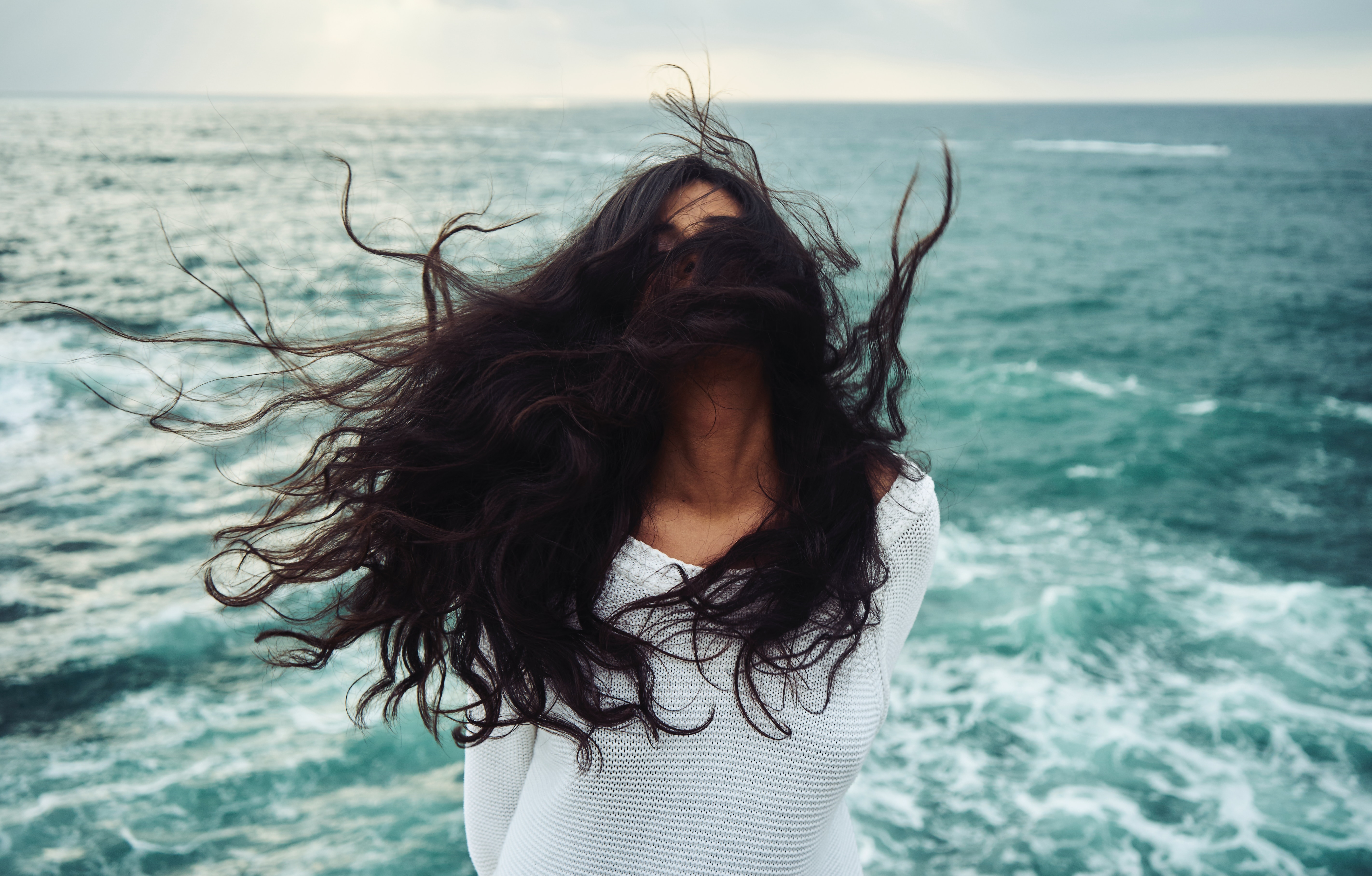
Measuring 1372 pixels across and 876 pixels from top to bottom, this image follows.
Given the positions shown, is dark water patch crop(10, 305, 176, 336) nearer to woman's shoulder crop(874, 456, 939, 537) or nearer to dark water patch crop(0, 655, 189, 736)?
dark water patch crop(0, 655, 189, 736)

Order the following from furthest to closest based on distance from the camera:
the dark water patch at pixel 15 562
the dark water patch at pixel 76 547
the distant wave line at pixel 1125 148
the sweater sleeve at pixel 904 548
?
1. the distant wave line at pixel 1125 148
2. the dark water patch at pixel 76 547
3. the dark water patch at pixel 15 562
4. the sweater sleeve at pixel 904 548

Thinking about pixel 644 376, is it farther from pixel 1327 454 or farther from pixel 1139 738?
pixel 1327 454

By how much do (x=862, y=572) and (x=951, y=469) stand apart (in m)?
8.93

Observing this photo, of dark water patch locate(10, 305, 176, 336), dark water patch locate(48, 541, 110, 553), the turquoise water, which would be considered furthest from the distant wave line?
dark water patch locate(48, 541, 110, 553)

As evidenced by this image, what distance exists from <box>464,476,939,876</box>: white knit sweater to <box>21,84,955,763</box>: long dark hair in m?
0.03

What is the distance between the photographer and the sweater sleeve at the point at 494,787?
65.4 inches

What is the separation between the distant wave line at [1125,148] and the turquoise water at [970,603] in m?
47.0

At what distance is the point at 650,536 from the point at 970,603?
6.54 meters

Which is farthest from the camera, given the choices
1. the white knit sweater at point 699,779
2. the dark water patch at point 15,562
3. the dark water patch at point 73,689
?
the dark water patch at point 15,562

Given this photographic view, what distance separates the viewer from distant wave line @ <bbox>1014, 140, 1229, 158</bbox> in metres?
60.8

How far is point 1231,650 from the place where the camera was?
6758 mm

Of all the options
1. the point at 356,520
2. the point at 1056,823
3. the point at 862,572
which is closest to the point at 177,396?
the point at 356,520

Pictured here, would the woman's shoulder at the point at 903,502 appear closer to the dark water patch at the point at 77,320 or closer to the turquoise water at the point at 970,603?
the turquoise water at the point at 970,603

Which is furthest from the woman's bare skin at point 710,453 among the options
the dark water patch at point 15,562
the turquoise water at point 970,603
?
the dark water patch at point 15,562
